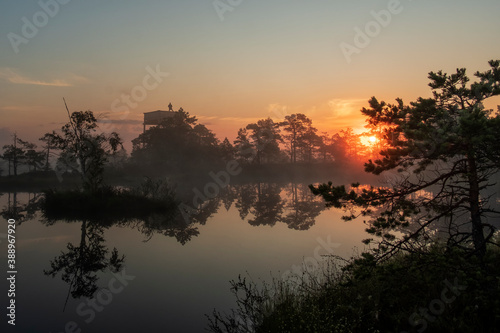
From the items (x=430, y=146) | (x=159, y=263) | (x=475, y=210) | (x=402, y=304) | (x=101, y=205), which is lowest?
(x=159, y=263)

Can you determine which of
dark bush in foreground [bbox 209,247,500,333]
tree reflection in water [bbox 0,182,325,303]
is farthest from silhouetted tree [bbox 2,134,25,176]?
dark bush in foreground [bbox 209,247,500,333]

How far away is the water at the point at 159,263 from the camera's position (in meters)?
10.6

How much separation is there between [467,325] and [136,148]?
87.1m

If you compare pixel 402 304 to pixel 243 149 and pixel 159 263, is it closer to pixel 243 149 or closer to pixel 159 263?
pixel 159 263

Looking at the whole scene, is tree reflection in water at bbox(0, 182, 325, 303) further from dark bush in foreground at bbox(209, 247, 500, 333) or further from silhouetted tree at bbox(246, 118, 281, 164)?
silhouetted tree at bbox(246, 118, 281, 164)

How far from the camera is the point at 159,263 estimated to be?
643 inches

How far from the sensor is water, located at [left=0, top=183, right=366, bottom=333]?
10.6 metres

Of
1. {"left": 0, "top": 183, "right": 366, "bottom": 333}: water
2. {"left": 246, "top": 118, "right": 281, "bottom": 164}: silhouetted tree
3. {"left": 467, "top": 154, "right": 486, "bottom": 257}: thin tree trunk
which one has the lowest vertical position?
{"left": 0, "top": 183, "right": 366, "bottom": 333}: water

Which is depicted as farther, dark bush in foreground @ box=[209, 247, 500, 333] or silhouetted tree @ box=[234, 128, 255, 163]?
silhouetted tree @ box=[234, 128, 255, 163]

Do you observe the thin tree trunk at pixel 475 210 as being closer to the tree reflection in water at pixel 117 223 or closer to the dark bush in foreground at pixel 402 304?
the dark bush in foreground at pixel 402 304

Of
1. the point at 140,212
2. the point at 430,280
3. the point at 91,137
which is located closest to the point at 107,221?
the point at 140,212

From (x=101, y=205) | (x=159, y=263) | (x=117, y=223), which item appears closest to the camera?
(x=159, y=263)

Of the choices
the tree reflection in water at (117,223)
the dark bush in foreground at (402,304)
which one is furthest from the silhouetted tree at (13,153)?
the dark bush in foreground at (402,304)

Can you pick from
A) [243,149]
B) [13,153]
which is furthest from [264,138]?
[13,153]
